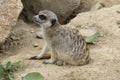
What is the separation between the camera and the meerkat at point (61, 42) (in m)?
4.67

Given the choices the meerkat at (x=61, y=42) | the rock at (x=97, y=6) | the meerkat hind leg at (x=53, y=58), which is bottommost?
the rock at (x=97, y=6)

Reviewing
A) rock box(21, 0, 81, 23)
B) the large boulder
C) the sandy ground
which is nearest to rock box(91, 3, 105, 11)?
the large boulder

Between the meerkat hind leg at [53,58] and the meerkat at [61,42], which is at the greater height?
the meerkat at [61,42]

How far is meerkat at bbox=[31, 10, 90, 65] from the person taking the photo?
4.67 metres

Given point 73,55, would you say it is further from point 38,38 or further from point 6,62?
point 38,38

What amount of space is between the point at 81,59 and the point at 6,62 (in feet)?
3.04

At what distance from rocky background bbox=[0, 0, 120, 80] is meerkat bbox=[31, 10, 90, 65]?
0.43 feet

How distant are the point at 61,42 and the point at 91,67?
0.49 m

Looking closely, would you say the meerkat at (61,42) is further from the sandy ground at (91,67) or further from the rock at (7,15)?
the rock at (7,15)

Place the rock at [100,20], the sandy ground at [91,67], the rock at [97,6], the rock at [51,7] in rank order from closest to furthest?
1. the sandy ground at [91,67]
2. the rock at [100,20]
3. the rock at [51,7]
4. the rock at [97,6]

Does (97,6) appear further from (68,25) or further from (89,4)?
(68,25)

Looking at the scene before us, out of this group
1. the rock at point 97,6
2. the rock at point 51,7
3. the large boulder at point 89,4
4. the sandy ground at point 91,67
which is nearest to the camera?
the sandy ground at point 91,67

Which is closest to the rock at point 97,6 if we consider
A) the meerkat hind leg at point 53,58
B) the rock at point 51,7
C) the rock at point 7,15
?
the rock at point 51,7

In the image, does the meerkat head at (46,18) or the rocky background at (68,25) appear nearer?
the rocky background at (68,25)
